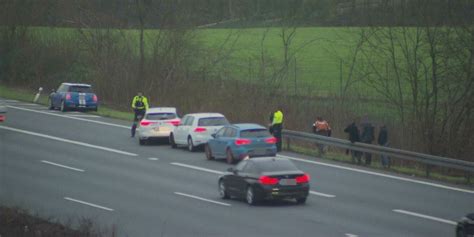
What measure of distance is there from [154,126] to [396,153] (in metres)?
11.1

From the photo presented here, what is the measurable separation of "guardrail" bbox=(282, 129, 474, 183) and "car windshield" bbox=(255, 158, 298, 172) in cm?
650

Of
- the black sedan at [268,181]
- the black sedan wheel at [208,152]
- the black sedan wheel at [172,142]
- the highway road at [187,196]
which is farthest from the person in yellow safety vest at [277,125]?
the black sedan at [268,181]

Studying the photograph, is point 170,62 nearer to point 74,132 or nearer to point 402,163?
point 74,132

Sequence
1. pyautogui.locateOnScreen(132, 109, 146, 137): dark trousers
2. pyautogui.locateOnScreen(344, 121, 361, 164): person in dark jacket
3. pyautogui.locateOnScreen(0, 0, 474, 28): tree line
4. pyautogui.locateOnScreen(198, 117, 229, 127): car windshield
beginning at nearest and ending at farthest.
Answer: pyautogui.locateOnScreen(344, 121, 361, 164): person in dark jacket, pyautogui.locateOnScreen(198, 117, 229, 127): car windshield, pyautogui.locateOnScreen(0, 0, 474, 28): tree line, pyautogui.locateOnScreen(132, 109, 146, 137): dark trousers

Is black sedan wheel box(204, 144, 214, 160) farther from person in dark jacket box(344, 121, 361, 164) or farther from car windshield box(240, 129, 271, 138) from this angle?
person in dark jacket box(344, 121, 361, 164)

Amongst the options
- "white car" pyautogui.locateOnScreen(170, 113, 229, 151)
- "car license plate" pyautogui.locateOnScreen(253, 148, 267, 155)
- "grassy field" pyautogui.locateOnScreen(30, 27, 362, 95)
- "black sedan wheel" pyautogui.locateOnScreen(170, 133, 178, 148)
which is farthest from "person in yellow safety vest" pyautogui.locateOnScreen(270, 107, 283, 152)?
"grassy field" pyautogui.locateOnScreen(30, 27, 362, 95)

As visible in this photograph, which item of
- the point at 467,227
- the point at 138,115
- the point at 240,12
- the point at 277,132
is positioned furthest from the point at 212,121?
the point at 240,12

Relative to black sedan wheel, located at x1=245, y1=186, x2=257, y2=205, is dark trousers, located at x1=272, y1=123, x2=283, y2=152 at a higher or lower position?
higher

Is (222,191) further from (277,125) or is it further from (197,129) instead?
(197,129)

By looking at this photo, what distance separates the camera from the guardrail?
30.2m

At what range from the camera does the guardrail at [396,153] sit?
99.0 ft

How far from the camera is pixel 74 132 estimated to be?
4412 cm

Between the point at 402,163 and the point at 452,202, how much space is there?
9631mm

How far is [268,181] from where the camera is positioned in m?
25.5
